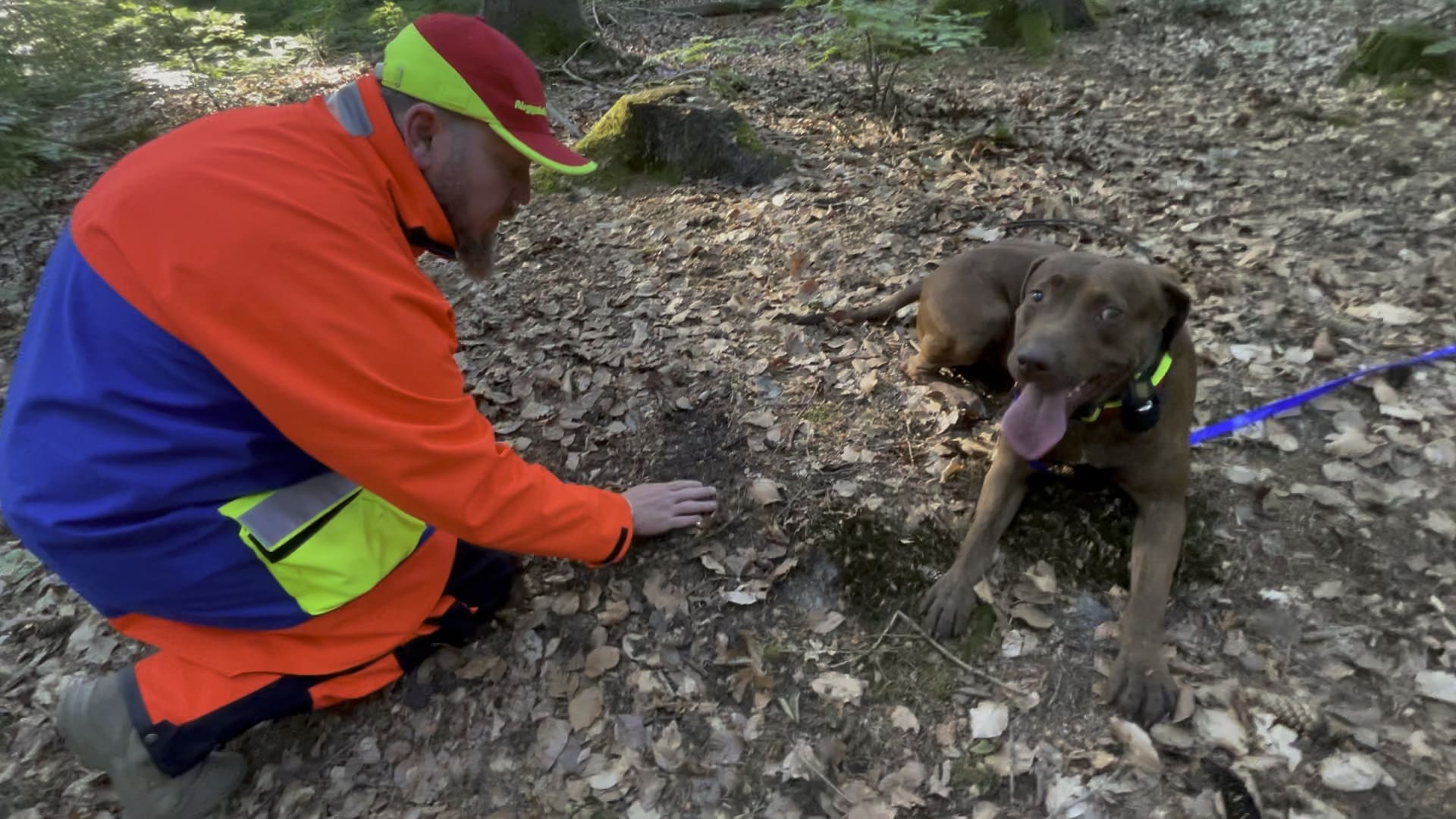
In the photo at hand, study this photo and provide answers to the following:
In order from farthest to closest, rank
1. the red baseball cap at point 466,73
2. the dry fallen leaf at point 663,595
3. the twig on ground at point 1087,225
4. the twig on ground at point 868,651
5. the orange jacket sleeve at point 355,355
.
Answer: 1. the twig on ground at point 1087,225
2. the dry fallen leaf at point 663,595
3. the twig on ground at point 868,651
4. the red baseball cap at point 466,73
5. the orange jacket sleeve at point 355,355

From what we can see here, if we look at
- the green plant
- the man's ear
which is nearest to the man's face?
the man's ear

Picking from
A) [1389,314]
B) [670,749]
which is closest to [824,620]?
Answer: [670,749]

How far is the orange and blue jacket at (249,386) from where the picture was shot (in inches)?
85.3

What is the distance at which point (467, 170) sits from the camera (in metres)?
2.57

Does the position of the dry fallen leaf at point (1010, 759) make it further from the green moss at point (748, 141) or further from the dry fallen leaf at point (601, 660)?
the green moss at point (748, 141)

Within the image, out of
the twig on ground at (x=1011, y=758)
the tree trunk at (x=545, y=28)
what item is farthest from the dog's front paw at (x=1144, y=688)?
the tree trunk at (x=545, y=28)

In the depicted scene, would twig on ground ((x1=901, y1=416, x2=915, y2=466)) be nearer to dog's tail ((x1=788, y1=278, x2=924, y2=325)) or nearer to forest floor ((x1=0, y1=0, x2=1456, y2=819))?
forest floor ((x1=0, y1=0, x2=1456, y2=819))

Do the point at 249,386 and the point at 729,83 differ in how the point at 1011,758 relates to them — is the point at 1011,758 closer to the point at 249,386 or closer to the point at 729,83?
the point at 249,386

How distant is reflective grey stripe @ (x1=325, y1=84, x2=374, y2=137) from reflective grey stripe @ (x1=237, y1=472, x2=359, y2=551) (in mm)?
1130

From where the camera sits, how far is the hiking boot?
2.69m

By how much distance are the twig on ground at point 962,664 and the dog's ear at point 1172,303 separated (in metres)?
1.46

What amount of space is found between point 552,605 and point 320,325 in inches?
65.5

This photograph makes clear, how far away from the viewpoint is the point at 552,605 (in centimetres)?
341

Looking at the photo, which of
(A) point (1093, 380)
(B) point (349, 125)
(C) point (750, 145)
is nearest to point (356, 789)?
(B) point (349, 125)
